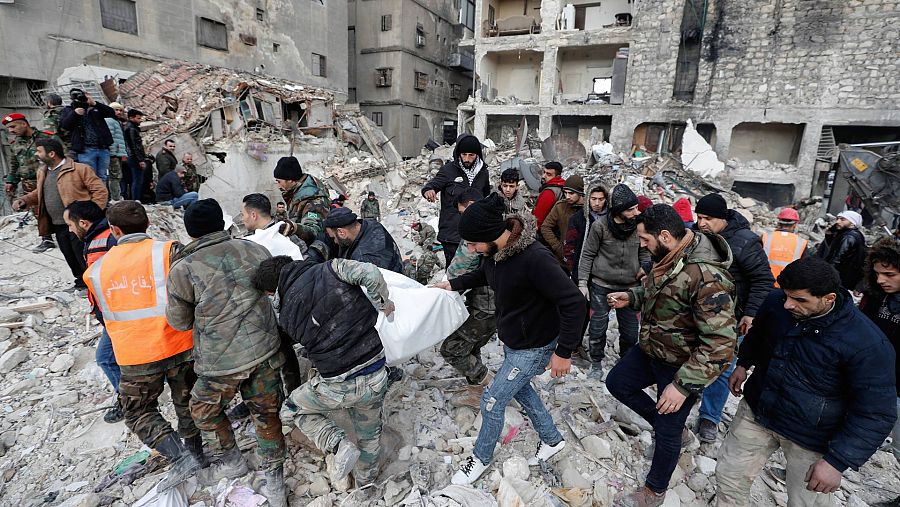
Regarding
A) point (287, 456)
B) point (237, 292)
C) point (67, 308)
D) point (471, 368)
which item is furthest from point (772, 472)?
point (67, 308)

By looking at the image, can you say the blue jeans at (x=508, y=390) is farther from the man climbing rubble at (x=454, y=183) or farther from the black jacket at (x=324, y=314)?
the man climbing rubble at (x=454, y=183)

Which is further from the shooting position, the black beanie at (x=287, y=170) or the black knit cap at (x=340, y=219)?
the black beanie at (x=287, y=170)

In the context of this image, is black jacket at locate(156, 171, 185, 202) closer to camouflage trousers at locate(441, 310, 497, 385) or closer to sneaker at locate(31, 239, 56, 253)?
sneaker at locate(31, 239, 56, 253)

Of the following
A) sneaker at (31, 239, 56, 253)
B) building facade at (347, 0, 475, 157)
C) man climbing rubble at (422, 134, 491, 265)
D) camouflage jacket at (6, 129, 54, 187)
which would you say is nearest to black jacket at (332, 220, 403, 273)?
man climbing rubble at (422, 134, 491, 265)

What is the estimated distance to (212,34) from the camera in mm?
15836

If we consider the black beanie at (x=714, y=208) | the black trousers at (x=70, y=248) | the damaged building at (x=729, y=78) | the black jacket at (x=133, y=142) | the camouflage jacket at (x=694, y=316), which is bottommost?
the black trousers at (x=70, y=248)

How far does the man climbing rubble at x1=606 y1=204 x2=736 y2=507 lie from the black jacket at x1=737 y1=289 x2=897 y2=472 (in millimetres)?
286

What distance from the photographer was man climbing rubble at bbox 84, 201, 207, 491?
2463 millimetres

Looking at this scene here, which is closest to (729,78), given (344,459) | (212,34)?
(344,459)

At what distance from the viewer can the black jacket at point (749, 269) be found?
119 inches

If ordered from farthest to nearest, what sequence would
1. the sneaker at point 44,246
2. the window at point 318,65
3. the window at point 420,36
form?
the window at point 420,36
the window at point 318,65
the sneaker at point 44,246

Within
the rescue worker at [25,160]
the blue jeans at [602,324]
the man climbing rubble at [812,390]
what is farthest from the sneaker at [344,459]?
the rescue worker at [25,160]

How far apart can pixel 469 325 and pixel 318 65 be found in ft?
67.6

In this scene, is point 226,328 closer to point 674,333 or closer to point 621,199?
point 674,333
